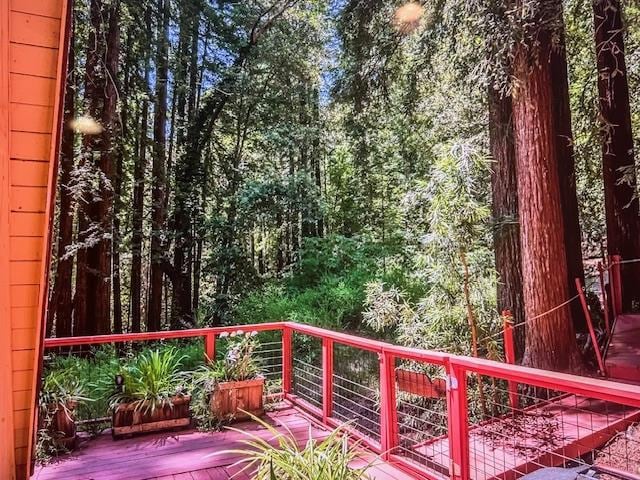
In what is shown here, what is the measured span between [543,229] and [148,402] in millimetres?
4329

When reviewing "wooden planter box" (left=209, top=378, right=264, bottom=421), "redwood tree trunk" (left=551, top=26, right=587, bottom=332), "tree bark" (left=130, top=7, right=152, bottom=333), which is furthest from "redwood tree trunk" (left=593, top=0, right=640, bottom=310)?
"tree bark" (left=130, top=7, right=152, bottom=333)

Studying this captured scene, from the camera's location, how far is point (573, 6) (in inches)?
219

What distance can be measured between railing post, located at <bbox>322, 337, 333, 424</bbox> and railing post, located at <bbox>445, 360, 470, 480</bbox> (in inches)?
58.5

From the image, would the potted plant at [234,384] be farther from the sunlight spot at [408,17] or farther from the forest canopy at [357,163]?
the sunlight spot at [408,17]

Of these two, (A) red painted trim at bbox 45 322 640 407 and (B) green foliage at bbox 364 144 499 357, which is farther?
(B) green foliage at bbox 364 144 499 357

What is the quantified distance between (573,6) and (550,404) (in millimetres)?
4874

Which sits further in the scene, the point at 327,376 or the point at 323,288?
the point at 323,288

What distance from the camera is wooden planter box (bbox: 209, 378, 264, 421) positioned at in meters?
4.11

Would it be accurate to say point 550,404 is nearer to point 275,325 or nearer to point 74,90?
point 275,325

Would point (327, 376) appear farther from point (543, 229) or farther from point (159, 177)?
point (159, 177)

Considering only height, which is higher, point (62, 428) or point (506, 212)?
point (506, 212)

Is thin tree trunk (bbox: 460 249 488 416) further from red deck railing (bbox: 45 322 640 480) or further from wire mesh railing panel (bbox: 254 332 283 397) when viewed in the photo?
wire mesh railing panel (bbox: 254 332 283 397)

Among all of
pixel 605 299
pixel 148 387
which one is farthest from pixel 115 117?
pixel 605 299

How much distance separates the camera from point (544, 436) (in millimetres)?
3502
